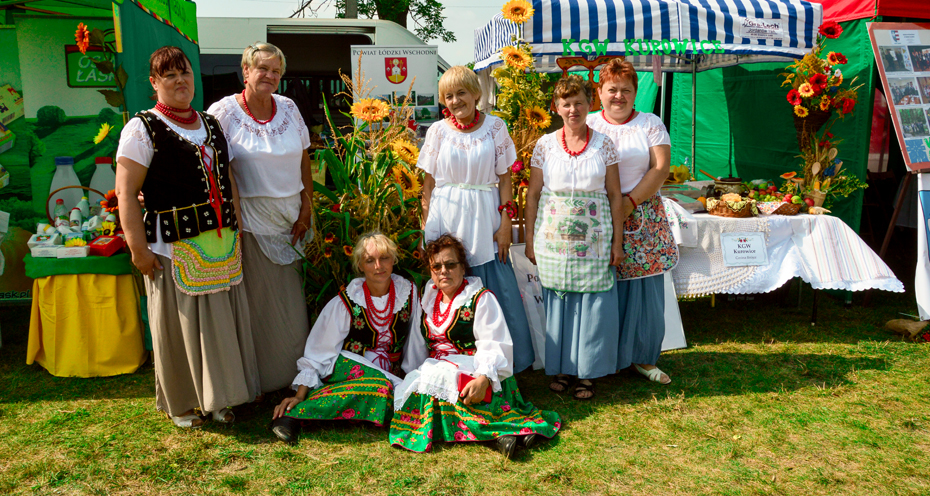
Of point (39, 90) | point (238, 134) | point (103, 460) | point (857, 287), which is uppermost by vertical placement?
point (39, 90)

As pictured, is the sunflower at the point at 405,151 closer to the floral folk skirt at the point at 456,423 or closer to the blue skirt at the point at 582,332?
the blue skirt at the point at 582,332

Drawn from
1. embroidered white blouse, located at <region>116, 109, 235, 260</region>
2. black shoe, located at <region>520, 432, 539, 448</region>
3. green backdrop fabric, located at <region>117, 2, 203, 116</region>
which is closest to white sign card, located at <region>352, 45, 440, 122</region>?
green backdrop fabric, located at <region>117, 2, 203, 116</region>

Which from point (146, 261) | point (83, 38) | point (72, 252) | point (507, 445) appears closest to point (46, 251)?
point (72, 252)

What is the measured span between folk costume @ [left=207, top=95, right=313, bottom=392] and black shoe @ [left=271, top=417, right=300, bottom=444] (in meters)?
0.34

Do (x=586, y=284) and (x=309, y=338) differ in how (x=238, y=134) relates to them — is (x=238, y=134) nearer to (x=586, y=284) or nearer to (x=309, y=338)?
(x=309, y=338)

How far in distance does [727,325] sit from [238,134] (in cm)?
350

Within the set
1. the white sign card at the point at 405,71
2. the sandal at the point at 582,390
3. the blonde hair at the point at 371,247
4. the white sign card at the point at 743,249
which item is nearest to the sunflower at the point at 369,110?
the blonde hair at the point at 371,247

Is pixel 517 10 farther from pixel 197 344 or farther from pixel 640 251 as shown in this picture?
pixel 197 344

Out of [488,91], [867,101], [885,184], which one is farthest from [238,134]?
[885,184]

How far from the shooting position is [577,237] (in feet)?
10.0

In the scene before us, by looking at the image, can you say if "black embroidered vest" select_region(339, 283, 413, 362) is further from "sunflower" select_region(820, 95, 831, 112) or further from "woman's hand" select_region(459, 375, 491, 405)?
"sunflower" select_region(820, 95, 831, 112)

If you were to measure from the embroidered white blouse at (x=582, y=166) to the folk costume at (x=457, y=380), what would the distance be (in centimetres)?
62

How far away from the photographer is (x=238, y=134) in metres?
2.81

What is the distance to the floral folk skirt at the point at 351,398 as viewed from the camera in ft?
9.32
